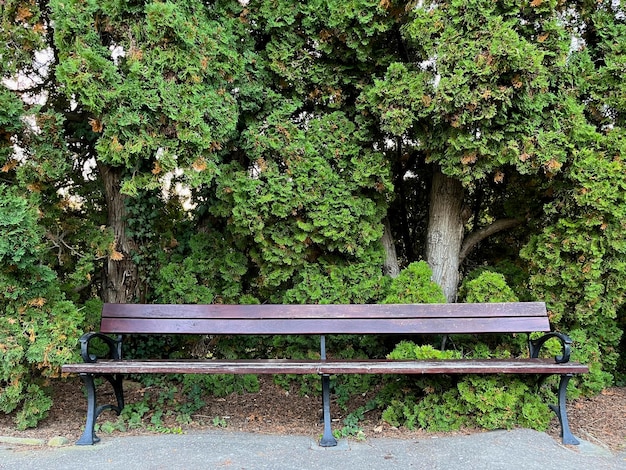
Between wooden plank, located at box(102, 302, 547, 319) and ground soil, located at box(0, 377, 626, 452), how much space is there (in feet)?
2.71

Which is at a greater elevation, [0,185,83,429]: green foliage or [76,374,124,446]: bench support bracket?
[0,185,83,429]: green foliage

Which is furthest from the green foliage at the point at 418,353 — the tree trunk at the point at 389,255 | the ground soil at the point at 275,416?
the tree trunk at the point at 389,255

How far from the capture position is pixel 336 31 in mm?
4117

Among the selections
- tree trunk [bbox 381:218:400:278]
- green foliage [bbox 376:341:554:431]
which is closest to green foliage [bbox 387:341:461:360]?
green foliage [bbox 376:341:554:431]

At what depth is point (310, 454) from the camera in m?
2.97

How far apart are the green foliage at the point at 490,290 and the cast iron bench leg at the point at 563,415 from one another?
735 millimetres

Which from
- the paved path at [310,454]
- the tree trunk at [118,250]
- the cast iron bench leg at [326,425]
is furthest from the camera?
the tree trunk at [118,250]

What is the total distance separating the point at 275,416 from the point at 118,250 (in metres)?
2.12

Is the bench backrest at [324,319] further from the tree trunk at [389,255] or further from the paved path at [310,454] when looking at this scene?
the tree trunk at [389,255]

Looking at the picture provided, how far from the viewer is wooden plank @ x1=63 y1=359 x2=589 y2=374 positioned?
3.14 meters

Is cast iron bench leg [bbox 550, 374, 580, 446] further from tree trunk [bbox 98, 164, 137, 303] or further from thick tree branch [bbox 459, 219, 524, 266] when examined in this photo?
tree trunk [bbox 98, 164, 137, 303]

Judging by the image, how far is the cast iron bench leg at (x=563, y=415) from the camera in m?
3.22

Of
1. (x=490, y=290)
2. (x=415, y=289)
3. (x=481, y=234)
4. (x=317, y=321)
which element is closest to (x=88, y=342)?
(x=317, y=321)

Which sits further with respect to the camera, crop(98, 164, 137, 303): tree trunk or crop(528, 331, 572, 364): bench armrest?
crop(98, 164, 137, 303): tree trunk
